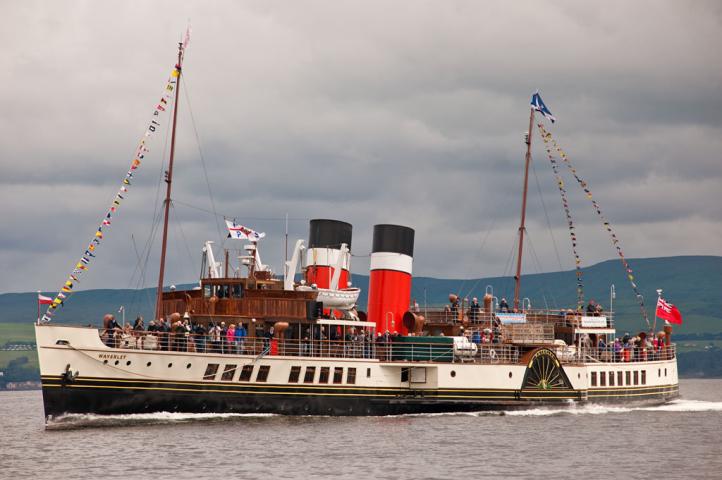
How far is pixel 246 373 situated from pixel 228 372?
79cm

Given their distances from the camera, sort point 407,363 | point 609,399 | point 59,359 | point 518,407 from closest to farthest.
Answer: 1. point 59,359
2. point 407,363
3. point 518,407
4. point 609,399

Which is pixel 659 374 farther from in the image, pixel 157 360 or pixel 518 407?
pixel 157 360

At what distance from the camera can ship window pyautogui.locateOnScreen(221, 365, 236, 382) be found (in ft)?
149

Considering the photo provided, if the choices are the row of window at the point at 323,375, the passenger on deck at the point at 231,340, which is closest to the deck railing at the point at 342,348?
the passenger on deck at the point at 231,340

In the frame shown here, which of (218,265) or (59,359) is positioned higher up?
(218,265)

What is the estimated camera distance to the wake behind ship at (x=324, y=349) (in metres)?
43.8

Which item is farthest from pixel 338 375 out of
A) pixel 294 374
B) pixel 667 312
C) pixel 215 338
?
pixel 667 312

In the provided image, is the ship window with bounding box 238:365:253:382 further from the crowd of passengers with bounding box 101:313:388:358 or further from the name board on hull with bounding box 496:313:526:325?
the name board on hull with bounding box 496:313:526:325

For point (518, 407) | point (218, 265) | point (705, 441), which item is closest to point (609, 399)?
point (518, 407)

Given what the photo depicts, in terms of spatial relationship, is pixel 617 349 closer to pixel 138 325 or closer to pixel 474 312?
pixel 474 312

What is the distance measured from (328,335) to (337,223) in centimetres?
686

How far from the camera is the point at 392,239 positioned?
53625mm

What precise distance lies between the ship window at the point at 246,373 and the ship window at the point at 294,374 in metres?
1.70

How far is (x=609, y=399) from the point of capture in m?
56.8
